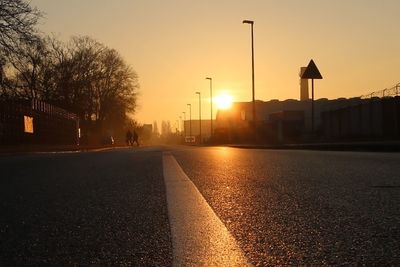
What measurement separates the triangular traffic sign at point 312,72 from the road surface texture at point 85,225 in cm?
2852

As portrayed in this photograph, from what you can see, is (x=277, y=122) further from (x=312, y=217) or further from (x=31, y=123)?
(x=312, y=217)

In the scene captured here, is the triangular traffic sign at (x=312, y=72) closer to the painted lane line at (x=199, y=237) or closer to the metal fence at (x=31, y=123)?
the metal fence at (x=31, y=123)

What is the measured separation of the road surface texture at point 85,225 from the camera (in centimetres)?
348

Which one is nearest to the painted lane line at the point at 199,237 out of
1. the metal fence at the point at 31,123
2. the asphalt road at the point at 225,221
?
the asphalt road at the point at 225,221

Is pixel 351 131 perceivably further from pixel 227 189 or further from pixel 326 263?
pixel 326 263

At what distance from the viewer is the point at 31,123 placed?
3675cm

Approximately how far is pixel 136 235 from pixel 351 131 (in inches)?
1764

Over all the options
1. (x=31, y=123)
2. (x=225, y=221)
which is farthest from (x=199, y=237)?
(x=31, y=123)

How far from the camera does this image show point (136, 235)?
4.14 m

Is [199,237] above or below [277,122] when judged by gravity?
below

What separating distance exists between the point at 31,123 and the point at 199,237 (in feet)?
113

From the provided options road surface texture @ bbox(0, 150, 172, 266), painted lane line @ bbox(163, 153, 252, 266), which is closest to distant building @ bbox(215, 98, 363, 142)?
road surface texture @ bbox(0, 150, 172, 266)

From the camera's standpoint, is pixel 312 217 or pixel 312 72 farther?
pixel 312 72

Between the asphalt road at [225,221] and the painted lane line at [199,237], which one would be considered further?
the asphalt road at [225,221]
